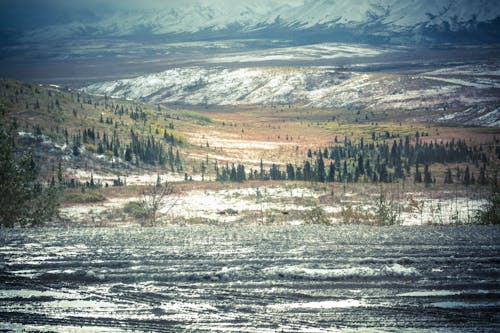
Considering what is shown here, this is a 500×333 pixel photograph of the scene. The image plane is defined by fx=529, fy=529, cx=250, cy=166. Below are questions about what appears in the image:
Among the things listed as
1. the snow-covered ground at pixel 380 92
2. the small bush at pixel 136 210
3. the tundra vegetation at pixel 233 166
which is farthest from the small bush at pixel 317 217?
the snow-covered ground at pixel 380 92

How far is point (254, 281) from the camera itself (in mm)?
12617

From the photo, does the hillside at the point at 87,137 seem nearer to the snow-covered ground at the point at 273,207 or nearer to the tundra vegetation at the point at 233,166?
the tundra vegetation at the point at 233,166

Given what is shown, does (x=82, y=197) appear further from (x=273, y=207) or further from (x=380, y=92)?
(x=380, y=92)

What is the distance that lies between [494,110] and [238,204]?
99759mm

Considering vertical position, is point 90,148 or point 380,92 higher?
point 380,92

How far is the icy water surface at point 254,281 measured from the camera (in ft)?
34.6

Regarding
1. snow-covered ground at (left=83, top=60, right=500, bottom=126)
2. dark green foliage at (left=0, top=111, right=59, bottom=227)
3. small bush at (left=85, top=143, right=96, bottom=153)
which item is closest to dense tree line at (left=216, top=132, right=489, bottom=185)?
small bush at (left=85, top=143, right=96, bottom=153)

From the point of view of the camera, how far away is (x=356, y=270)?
13148mm

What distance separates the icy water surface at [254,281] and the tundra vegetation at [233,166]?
6567 mm

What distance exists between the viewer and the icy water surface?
10.6 m

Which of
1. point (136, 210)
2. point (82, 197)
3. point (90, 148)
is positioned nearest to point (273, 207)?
point (136, 210)

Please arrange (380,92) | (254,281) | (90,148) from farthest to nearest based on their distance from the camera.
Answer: (380,92) < (90,148) < (254,281)

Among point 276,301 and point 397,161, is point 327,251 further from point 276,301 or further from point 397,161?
point 397,161

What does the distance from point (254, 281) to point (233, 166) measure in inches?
1811
